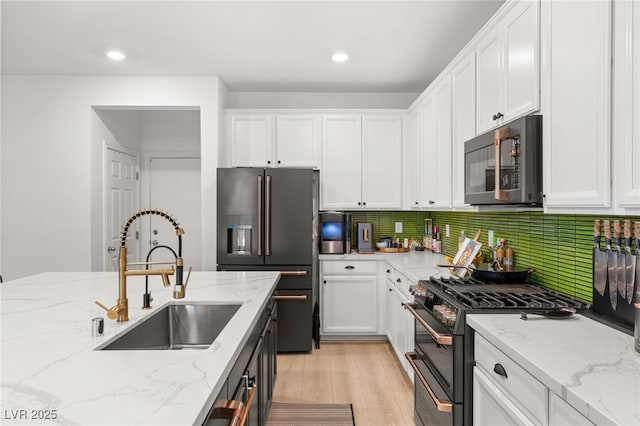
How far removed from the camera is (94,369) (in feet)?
3.54

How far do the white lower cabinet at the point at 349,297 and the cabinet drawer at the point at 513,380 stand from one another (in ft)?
7.58

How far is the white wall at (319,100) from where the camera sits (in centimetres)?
444

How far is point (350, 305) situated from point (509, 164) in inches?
97.1

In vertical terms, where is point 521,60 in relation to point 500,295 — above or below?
above

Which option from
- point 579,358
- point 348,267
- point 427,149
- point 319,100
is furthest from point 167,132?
point 579,358

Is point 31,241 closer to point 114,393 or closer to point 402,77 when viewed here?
point 114,393

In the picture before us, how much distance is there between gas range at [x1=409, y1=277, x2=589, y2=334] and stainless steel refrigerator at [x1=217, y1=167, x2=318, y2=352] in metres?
1.59

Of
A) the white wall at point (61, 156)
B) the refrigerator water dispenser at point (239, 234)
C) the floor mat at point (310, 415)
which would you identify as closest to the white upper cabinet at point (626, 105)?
the floor mat at point (310, 415)

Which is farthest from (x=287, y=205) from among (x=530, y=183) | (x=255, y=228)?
(x=530, y=183)

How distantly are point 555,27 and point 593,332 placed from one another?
3.87 ft

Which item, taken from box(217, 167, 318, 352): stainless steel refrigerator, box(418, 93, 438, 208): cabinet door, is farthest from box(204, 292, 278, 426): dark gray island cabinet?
box(418, 93, 438, 208): cabinet door

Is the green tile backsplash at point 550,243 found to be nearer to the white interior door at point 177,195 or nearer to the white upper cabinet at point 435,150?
the white upper cabinet at point 435,150

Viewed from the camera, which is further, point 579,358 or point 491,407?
point 491,407

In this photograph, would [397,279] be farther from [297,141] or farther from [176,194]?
[176,194]
